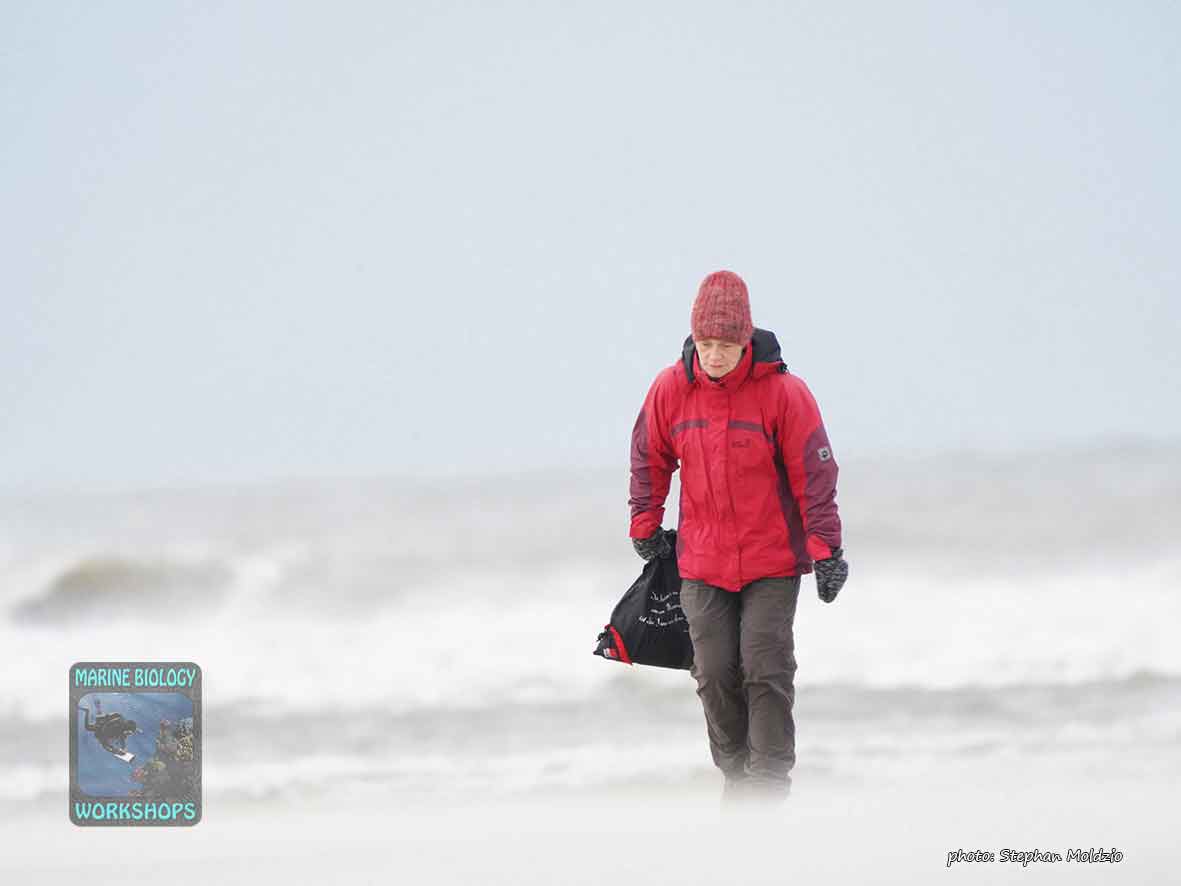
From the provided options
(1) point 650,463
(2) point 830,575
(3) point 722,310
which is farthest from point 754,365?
(2) point 830,575

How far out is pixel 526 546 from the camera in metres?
9.51

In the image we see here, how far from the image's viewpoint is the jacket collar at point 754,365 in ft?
13.4

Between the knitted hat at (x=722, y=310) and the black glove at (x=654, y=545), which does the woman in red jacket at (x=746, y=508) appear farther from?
the black glove at (x=654, y=545)

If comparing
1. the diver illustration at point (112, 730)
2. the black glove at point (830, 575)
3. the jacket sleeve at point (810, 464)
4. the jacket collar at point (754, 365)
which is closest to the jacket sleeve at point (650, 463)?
the jacket collar at point (754, 365)

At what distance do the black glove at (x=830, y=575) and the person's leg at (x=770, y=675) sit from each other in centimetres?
13

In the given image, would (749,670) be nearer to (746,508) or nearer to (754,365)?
(746,508)

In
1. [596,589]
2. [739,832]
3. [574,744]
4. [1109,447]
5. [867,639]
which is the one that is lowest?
[739,832]

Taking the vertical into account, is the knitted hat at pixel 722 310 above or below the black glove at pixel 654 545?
above

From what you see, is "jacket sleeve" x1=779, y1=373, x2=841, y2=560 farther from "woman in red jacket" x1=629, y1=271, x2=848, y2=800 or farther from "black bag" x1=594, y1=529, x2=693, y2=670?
"black bag" x1=594, y1=529, x2=693, y2=670

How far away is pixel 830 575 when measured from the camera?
4020 millimetres

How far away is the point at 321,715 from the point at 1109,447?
757cm

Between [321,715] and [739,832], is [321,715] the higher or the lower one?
the higher one

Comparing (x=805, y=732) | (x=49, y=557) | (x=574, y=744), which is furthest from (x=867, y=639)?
(x=49, y=557)

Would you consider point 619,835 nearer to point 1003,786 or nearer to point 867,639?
point 1003,786
